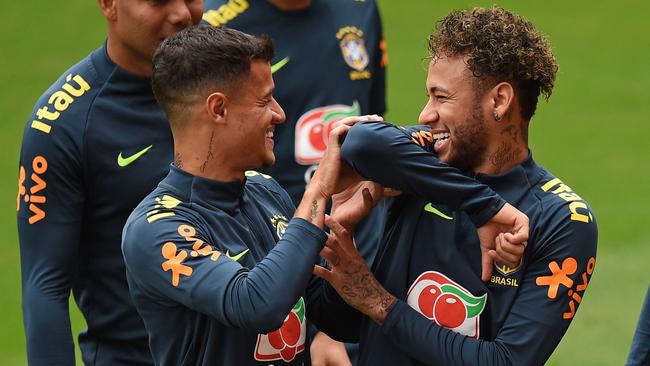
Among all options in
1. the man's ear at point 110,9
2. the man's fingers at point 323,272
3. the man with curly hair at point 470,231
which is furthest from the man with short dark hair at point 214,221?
the man's ear at point 110,9

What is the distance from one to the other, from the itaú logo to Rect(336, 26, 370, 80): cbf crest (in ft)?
6.58

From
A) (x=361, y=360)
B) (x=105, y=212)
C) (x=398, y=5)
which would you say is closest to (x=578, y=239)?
(x=361, y=360)

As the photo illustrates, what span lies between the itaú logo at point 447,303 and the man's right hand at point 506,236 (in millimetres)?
140

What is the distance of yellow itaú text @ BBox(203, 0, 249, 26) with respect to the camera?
5383mm

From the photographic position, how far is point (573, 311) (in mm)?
3592

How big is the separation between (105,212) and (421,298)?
125 cm

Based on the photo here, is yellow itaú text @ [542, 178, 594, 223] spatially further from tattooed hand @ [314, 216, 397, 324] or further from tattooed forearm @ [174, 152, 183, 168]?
tattooed forearm @ [174, 152, 183, 168]

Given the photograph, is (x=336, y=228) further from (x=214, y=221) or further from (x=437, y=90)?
(x=437, y=90)

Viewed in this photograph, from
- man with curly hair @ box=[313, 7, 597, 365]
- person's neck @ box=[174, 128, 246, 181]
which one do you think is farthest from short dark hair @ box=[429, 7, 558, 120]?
person's neck @ box=[174, 128, 246, 181]

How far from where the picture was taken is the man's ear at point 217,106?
11.8ft

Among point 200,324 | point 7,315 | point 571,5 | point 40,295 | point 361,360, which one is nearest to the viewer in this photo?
point 200,324

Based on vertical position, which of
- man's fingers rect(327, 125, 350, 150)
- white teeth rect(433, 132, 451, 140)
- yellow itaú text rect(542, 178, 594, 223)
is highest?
white teeth rect(433, 132, 451, 140)

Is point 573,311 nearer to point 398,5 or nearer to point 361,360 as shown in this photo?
point 361,360

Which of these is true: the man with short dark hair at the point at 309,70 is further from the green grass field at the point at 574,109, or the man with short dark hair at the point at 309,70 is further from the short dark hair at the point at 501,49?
the green grass field at the point at 574,109
